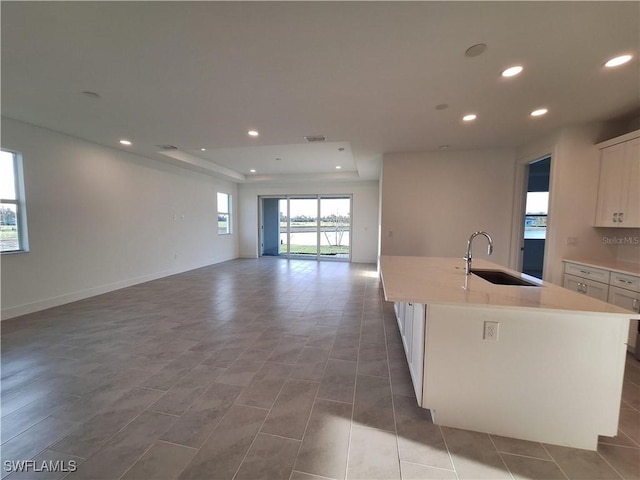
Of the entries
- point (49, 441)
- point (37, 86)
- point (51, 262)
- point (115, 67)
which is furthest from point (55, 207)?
point (49, 441)

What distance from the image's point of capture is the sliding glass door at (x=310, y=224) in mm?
8461

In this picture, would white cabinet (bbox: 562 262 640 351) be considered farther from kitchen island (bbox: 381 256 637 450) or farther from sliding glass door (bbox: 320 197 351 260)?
sliding glass door (bbox: 320 197 351 260)

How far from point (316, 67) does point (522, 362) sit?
256 centimetres

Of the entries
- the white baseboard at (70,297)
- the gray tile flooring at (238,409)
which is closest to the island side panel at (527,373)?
the gray tile flooring at (238,409)

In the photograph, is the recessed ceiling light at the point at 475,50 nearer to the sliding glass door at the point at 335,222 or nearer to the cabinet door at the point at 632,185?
the cabinet door at the point at 632,185

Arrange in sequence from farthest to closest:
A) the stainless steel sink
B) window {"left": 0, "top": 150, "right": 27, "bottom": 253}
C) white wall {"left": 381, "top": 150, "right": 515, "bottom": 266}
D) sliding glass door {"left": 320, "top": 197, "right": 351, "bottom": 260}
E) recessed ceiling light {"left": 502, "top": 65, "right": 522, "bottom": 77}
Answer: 1. sliding glass door {"left": 320, "top": 197, "right": 351, "bottom": 260}
2. white wall {"left": 381, "top": 150, "right": 515, "bottom": 266}
3. window {"left": 0, "top": 150, "right": 27, "bottom": 253}
4. the stainless steel sink
5. recessed ceiling light {"left": 502, "top": 65, "right": 522, "bottom": 77}

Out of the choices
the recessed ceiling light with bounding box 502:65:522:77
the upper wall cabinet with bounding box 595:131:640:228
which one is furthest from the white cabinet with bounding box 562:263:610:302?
the recessed ceiling light with bounding box 502:65:522:77

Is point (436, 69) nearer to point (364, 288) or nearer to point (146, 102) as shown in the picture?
point (146, 102)

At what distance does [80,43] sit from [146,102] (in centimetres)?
98

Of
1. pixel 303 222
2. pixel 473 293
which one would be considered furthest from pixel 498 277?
pixel 303 222

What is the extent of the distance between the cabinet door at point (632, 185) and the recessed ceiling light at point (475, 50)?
238cm

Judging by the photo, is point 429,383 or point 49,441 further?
point 429,383

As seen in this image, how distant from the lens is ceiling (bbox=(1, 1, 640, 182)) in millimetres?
1609

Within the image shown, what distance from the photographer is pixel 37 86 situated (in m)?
2.51
